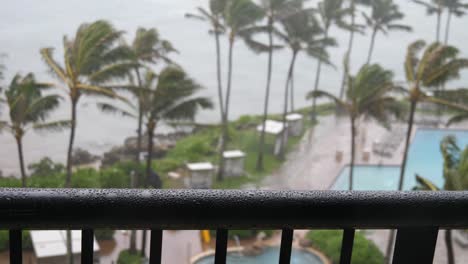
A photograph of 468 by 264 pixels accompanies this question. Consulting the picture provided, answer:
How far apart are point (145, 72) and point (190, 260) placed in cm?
554

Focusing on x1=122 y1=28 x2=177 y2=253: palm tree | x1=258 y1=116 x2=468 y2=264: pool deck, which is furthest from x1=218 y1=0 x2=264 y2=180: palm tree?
x1=122 y1=28 x2=177 y2=253: palm tree

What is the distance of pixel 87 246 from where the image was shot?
0.70 metres

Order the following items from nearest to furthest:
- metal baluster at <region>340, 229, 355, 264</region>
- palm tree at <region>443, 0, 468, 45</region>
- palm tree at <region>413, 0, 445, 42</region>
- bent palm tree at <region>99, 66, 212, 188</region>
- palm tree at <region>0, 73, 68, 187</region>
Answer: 1. metal baluster at <region>340, 229, 355, 264</region>
2. palm tree at <region>0, 73, 68, 187</region>
3. bent palm tree at <region>99, 66, 212, 188</region>
4. palm tree at <region>443, 0, 468, 45</region>
5. palm tree at <region>413, 0, 445, 42</region>

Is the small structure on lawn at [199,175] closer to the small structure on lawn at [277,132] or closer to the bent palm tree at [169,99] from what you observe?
the bent palm tree at [169,99]

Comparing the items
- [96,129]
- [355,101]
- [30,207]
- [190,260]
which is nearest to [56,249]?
[190,260]

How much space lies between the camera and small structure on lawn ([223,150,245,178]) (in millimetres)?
21177

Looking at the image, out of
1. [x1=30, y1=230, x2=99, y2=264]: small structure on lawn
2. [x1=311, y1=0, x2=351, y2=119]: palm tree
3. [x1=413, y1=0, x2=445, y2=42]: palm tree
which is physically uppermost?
[x1=413, y1=0, x2=445, y2=42]: palm tree

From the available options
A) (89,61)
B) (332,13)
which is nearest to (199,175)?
(89,61)

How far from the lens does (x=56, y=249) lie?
1270 cm

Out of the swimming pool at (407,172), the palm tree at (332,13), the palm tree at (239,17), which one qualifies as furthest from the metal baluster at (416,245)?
the palm tree at (332,13)

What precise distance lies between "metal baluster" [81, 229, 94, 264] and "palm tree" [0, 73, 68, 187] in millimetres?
13255

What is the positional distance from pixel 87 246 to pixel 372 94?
1509 centimetres

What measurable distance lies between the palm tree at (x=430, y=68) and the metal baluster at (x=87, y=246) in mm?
13745

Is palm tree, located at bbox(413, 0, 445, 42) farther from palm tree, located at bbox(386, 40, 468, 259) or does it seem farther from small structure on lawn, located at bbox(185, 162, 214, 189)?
small structure on lawn, located at bbox(185, 162, 214, 189)
